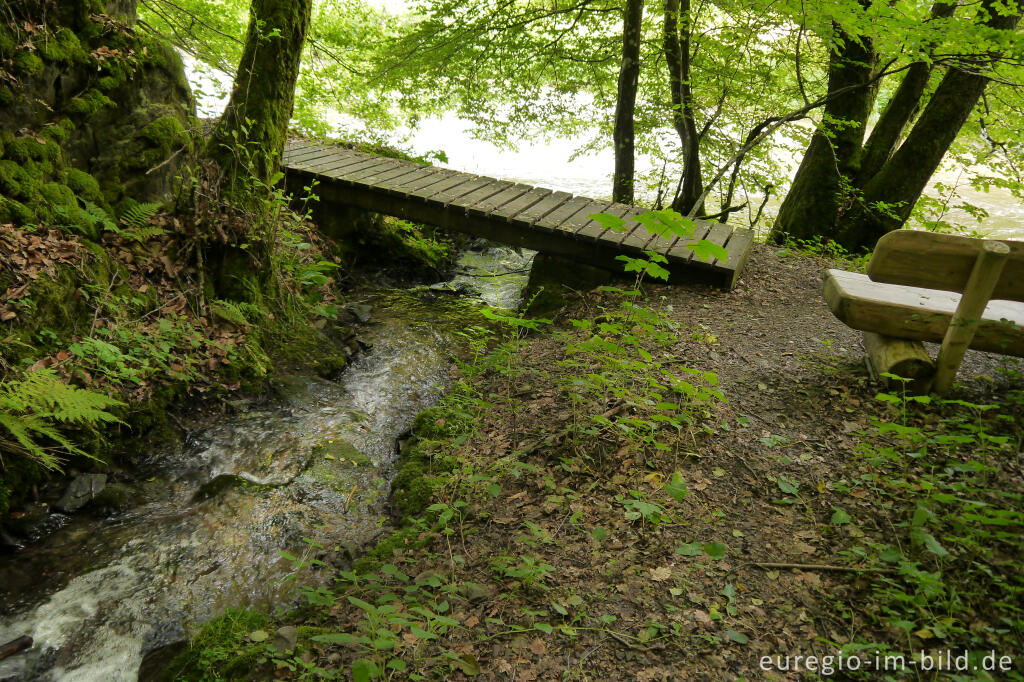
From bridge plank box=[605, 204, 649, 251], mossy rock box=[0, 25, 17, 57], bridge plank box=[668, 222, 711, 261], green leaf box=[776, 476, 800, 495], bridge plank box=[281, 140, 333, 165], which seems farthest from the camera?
bridge plank box=[281, 140, 333, 165]

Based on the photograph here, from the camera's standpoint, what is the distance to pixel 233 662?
7.97 ft

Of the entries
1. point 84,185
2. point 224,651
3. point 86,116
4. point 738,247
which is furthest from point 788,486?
point 86,116

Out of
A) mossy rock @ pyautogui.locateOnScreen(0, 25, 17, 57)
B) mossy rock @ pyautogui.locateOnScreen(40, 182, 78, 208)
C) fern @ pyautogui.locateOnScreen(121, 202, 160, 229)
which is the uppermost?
mossy rock @ pyautogui.locateOnScreen(0, 25, 17, 57)

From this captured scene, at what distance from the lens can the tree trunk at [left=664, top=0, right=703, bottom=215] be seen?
24.0 ft

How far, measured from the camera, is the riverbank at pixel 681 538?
221 cm

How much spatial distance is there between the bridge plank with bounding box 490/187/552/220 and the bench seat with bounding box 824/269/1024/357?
3.61 metres

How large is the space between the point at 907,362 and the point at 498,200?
468cm

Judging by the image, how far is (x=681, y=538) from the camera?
2773mm

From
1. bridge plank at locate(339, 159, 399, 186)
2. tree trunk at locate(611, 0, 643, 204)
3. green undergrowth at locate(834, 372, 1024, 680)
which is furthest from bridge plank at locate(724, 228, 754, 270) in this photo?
bridge plank at locate(339, 159, 399, 186)

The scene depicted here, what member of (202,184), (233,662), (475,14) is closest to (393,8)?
(475,14)

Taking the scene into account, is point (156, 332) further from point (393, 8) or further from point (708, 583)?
point (393, 8)

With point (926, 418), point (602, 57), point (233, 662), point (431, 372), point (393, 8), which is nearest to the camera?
point (233, 662)

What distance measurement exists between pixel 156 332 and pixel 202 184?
4.88 feet

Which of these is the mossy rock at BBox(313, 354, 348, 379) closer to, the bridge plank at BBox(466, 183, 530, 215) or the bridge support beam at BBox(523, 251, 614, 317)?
the bridge support beam at BBox(523, 251, 614, 317)
